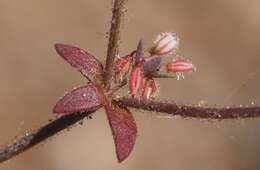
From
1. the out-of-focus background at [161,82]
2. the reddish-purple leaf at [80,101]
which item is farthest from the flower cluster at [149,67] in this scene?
Answer: the out-of-focus background at [161,82]

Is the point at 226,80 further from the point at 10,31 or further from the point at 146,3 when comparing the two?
the point at 10,31

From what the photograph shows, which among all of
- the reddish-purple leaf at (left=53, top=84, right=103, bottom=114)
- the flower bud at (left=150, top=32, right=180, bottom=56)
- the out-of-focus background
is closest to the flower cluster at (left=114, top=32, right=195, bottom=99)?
the flower bud at (left=150, top=32, right=180, bottom=56)

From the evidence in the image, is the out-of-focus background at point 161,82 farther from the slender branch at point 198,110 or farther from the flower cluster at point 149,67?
the slender branch at point 198,110

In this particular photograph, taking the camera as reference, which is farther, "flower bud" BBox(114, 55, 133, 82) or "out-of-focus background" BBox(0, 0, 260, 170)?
"out-of-focus background" BBox(0, 0, 260, 170)

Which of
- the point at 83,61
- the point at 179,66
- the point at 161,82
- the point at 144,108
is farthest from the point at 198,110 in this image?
the point at 161,82

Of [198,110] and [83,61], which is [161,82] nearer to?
[83,61]

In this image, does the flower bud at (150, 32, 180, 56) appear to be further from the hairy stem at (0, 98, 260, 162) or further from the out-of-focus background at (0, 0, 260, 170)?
the out-of-focus background at (0, 0, 260, 170)

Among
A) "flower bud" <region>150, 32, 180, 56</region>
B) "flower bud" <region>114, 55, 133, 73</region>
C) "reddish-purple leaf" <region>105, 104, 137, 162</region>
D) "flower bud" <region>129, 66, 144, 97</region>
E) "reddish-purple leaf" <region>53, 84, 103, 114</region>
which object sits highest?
"flower bud" <region>150, 32, 180, 56</region>
